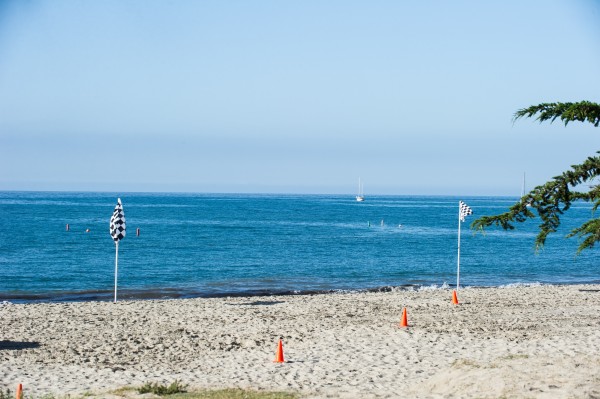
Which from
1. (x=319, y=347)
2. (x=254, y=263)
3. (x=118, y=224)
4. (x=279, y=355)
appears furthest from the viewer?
(x=254, y=263)

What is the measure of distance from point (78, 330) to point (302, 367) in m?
8.04

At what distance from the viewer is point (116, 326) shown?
20.8 m

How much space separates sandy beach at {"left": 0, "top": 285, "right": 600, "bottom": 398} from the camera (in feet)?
42.0

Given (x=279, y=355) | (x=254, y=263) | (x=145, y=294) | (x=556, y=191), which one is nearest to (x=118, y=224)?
(x=279, y=355)

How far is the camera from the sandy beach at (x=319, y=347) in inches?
→ 504

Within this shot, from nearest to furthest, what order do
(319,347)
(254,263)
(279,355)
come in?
1. (279,355)
2. (319,347)
3. (254,263)

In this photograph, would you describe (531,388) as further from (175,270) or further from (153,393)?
(175,270)

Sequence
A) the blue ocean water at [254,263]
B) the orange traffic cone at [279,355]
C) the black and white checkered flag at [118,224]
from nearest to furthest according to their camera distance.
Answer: the orange traffic cone at [279,355]
the black and white checkered flag at [118,224]
the blue ocean water at [254,263]

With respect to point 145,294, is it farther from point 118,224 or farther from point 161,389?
point 161,389

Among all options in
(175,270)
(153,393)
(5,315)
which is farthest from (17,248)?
(153,393)

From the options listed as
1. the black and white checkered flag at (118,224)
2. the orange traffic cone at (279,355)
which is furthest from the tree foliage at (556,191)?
the black and white checkered flag at (118,224)

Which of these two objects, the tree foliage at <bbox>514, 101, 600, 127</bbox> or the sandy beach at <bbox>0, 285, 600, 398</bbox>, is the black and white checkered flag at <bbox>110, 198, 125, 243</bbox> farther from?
the tree foliage at <bbox>514, 101, 600, 127</bbox>

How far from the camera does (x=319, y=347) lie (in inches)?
699

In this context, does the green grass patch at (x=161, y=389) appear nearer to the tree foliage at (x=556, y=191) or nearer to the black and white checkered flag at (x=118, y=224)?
the tree foliage at (x=556, y=191)
